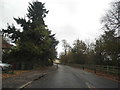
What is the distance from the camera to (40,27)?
129 feet

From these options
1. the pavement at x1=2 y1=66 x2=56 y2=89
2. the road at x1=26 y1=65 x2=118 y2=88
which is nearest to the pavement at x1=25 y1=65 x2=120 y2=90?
the road at x1=26 y1=65 x2=118 y2=88

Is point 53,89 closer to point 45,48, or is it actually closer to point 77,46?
point 45,48

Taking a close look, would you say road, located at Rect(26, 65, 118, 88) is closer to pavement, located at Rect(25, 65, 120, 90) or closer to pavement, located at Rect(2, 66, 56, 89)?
pavement, located at Rect(25, 65, 120, 90)

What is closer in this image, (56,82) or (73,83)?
(73,83)

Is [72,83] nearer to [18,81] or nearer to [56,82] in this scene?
A: [56,82]

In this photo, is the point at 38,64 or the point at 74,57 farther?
the point at 74,57

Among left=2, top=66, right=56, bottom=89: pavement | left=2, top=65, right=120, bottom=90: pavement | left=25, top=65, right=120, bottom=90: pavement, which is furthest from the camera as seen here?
left=25, top=65, right=120, bottom=90: pavement

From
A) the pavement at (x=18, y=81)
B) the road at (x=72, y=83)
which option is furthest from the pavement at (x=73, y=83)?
the pavement at (x=18, y=81)

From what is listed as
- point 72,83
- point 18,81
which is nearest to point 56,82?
point 72,83

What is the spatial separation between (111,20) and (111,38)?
9.30ft

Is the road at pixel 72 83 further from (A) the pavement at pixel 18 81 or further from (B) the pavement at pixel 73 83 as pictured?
(A) the pavement at pixel 18 81

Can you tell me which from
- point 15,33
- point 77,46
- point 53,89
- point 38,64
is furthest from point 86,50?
point 53,89

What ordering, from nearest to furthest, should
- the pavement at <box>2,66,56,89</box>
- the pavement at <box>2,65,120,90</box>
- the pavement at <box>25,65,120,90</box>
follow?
the pavement at <box>2,66,56,89</box> → the pavement at <box>2,65,120,90</box> → the pavement at <box>25,65,120,90</box>

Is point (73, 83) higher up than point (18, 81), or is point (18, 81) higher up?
point (18, 81)
